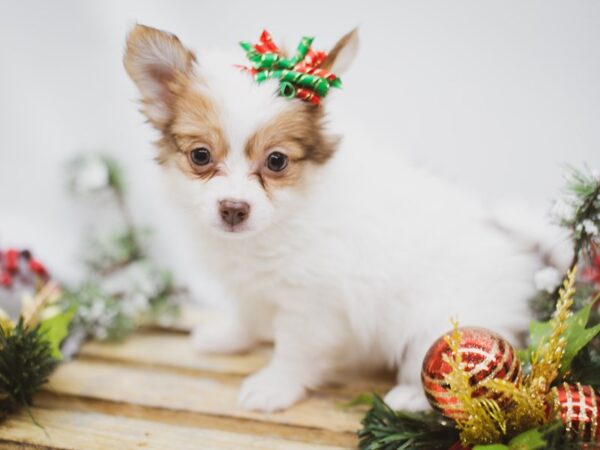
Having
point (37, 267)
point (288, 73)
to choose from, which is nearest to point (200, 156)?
point (288, 73)

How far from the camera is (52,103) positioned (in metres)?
2.91

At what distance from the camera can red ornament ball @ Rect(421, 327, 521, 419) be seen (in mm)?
1425

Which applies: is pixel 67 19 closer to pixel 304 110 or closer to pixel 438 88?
pixel 304 110

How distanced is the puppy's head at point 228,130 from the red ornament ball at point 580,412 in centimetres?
95

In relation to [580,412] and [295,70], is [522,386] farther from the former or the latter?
[295,70]

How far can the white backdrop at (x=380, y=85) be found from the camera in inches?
85.8

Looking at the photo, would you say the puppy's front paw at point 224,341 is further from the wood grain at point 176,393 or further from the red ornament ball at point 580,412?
the red ornament ball at point 580,412

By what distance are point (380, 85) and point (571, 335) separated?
4.46ft

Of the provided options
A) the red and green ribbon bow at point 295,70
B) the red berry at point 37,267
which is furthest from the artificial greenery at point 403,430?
the red berry at point 37,267

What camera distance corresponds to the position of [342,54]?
1687mm

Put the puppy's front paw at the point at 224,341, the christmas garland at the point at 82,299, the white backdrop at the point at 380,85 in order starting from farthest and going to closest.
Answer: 1. the puppy's front paw at the point at 224,341
2. the white backdrop at the point at 380,85
3. the christmas garland at the point at 82,299

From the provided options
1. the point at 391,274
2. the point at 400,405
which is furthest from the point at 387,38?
the point at 400,405

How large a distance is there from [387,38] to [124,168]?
1.48 meters

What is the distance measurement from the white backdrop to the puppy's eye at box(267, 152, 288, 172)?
380mm
